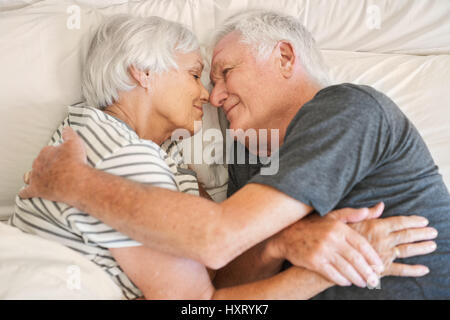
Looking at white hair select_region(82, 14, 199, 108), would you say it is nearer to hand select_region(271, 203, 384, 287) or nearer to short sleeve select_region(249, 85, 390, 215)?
short sleeve select_region(249, 85, 390, 215)

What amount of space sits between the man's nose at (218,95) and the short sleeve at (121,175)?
16.4 inches

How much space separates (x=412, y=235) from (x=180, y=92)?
2.35 ft

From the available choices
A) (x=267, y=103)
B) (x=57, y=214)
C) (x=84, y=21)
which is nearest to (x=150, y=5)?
(x=84, y=21)

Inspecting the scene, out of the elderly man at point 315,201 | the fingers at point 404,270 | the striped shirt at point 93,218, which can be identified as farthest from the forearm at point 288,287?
the striped shirt at point 93,218

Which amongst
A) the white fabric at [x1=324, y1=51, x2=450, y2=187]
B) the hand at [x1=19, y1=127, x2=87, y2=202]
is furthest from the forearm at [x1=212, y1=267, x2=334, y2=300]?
the white fabric at [x1=324, y1=51, x2=450, y2=187]

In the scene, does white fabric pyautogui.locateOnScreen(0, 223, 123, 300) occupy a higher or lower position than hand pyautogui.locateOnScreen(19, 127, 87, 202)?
lower

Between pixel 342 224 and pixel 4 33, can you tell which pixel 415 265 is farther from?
pixel 4 33

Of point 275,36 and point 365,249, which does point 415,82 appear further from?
point 365,249

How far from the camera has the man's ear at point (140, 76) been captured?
1118 millimetres

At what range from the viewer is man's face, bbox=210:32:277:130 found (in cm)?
116

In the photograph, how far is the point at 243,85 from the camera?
117 cm

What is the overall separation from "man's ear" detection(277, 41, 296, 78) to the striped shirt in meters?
0.45

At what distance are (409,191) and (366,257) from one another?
0.20 m

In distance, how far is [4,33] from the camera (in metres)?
1.21
